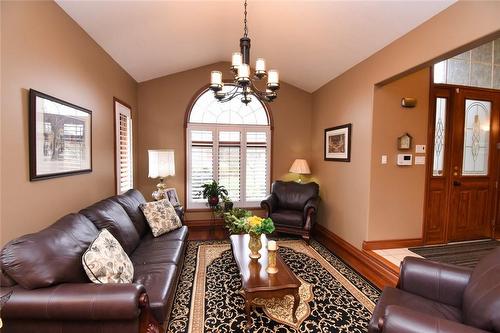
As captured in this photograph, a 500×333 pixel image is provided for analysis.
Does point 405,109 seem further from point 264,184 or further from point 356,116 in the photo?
point 264,184

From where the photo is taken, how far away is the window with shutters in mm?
3641

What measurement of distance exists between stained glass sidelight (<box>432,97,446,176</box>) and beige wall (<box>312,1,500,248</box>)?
61cm

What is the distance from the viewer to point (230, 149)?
4992 millimetres

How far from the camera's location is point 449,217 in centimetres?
386

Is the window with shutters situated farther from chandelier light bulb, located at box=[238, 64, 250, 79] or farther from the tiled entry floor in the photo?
the tiled entry floor

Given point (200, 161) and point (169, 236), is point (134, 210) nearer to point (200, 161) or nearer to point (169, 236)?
point (169, 236)

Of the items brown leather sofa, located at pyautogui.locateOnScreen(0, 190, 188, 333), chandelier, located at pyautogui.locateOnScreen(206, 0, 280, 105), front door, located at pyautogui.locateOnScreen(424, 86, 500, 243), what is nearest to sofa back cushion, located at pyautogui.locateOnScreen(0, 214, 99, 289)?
brown leather sofa, located at pyautogui.locateOnScreen(0, 190, 188, 333)

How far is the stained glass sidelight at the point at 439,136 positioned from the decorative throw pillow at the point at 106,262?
13.8 ft

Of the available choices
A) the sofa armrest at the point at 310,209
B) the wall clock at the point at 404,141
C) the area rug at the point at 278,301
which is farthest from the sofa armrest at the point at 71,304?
the wall clock at the point at 404,141

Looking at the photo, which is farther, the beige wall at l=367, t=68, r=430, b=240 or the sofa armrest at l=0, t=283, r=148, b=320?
the beige wall at l=367, t=68, r=430, b=240

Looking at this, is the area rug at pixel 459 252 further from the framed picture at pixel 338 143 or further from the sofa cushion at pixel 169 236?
the sofa cushion at pixel 169 236

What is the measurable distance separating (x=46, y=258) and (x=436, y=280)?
2.51 meters

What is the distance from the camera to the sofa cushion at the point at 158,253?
2342 millimetres

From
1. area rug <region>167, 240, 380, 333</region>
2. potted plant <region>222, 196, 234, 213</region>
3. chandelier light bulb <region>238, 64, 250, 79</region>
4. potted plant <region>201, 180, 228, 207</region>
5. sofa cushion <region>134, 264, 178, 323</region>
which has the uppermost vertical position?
chandelier light bulb <region>238, 64, 250, 79</region>
